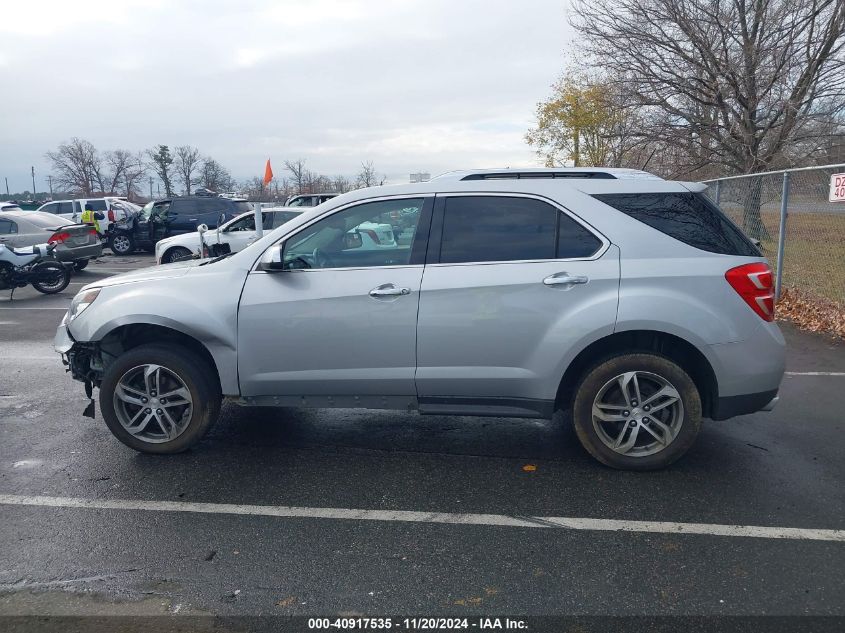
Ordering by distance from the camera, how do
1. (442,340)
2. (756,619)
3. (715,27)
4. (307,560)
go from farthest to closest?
(715,27) < (442,340) < (307,560) < (756,619)

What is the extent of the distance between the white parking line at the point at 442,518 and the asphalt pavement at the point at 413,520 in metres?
0.01

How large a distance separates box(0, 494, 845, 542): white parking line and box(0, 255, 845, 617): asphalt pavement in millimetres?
13

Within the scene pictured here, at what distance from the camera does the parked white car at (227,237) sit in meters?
14.8

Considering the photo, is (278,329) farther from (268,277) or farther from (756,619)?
A: (756,619)

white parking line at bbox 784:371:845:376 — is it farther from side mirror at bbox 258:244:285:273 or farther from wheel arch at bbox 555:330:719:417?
side mirror at bbox 258:244:285:273

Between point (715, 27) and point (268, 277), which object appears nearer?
point (268, 277)

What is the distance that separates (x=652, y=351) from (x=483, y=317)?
1.10 metres

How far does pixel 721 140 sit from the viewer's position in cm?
1872

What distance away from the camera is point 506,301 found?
423 cm

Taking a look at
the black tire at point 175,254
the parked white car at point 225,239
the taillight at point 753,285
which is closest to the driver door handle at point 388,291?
the taillight at point 753,285

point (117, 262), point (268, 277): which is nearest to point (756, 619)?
point (268, 277)

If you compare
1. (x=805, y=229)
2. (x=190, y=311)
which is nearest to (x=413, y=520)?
(x=190, y=311)

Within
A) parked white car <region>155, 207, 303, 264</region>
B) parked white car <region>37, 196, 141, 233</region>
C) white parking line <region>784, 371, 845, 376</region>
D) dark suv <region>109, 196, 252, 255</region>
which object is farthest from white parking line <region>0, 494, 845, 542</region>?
parked white car <region>37, 196, 141, 233</region>

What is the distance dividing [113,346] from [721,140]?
59.5ft
